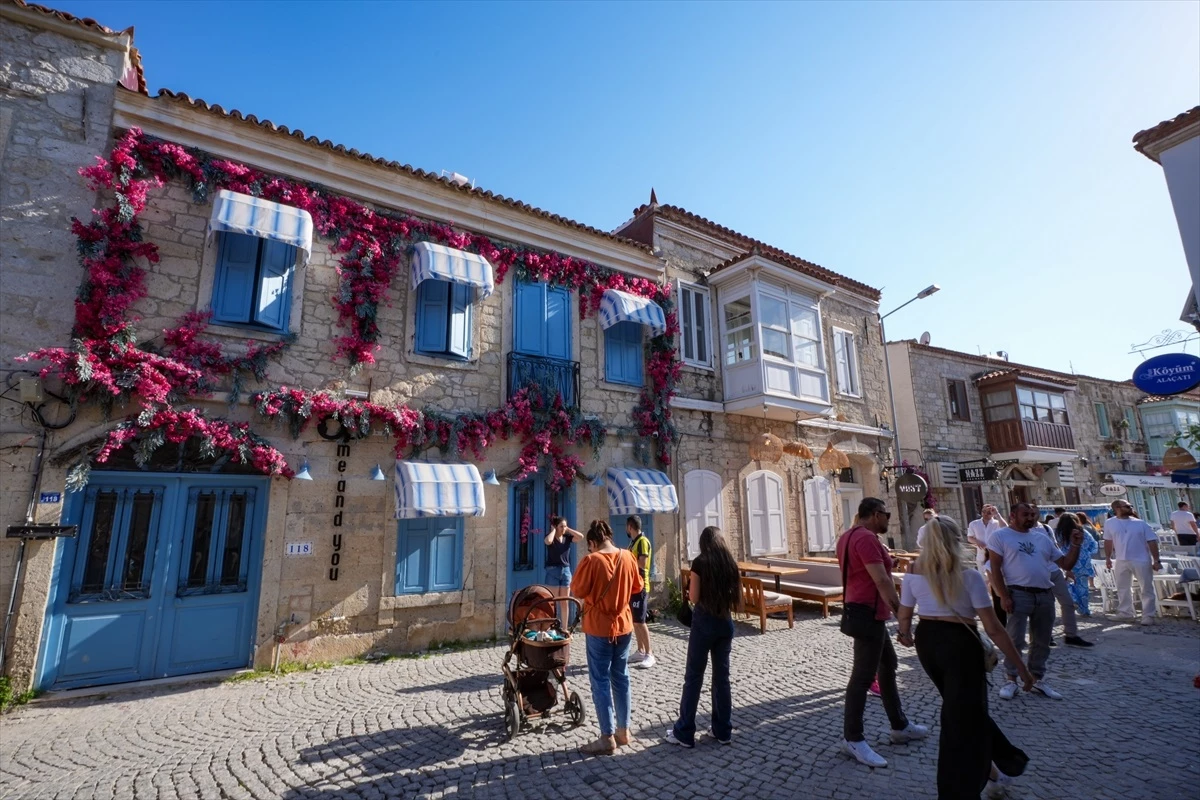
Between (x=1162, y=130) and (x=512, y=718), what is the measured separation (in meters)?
9.94

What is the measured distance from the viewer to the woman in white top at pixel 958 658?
→ 296 centimetres

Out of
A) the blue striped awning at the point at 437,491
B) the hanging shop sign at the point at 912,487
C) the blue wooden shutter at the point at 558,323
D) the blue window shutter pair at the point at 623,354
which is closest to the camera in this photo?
the blue striped awning at the point at 437,491

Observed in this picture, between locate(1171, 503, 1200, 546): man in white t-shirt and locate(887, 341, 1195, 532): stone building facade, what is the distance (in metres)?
4.67

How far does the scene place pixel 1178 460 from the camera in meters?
8.96

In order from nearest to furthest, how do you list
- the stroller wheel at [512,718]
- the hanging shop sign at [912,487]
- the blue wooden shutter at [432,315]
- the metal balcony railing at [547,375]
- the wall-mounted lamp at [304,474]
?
the stroller wheel at [512,718]
the wall-mounted lamp at [304,474]
the blue wooden shutter at [432,315]
the metal balcony railing at [547,375]
the hanging shop sign at [912,487]

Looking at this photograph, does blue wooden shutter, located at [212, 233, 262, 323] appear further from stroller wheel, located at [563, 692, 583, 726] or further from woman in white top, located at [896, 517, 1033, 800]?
woman in white top, located at [896, 517, 1033, 800]

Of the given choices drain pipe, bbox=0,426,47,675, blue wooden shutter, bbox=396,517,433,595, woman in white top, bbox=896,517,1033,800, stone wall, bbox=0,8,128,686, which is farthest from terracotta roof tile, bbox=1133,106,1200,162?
drain pipe, bbox=0,426,47,675

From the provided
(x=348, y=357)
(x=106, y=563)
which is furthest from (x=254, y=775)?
(x=348, y=357)

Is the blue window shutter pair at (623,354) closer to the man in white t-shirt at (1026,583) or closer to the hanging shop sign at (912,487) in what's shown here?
the man in white t-shirt at (1026,583)

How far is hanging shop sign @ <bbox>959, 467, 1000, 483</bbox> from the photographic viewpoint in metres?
15.3

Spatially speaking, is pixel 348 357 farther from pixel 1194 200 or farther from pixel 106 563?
pixel 1194 200

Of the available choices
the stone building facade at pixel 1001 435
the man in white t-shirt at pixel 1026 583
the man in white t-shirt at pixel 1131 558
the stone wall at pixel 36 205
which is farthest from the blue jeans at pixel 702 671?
the stone building facade at pixel 1001 435

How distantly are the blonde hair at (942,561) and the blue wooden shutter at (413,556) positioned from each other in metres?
5.94

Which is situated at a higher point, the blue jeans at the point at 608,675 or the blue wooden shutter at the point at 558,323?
the blue wooden shutter at the point at 558,323
